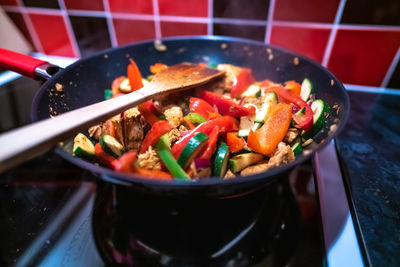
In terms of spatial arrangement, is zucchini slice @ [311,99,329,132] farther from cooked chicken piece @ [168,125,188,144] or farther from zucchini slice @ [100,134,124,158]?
zucchini slice @ [100,134,124,158]

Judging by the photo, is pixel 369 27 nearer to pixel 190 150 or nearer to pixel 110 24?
pixel 190 150

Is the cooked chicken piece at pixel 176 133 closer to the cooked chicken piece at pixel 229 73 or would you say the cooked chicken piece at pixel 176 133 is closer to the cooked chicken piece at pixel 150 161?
the cooked chicken piece at pixel 150 161

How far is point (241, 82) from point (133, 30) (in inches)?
30.7

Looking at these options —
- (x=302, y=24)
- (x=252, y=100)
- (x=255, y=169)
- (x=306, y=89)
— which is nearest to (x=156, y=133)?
(x=255, y=169)

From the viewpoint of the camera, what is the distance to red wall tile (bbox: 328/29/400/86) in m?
1.20

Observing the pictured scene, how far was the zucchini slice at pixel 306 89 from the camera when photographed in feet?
3.13

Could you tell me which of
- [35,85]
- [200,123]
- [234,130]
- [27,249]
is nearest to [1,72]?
[35,85]

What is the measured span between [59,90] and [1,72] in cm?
94

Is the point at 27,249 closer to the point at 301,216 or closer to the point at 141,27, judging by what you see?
the point at 301,216

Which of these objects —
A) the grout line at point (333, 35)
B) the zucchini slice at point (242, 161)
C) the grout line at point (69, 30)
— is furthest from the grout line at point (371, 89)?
the grout line at point (69, 30)

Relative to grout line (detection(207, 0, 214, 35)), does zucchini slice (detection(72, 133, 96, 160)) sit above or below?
below

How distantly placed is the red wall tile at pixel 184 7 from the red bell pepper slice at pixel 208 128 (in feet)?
2.37

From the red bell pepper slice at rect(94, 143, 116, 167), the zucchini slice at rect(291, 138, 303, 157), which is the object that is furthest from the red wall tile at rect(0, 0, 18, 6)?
the zucchini slice at rect(291, 138, 303, 157)

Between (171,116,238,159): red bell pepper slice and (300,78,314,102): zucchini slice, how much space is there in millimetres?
293
